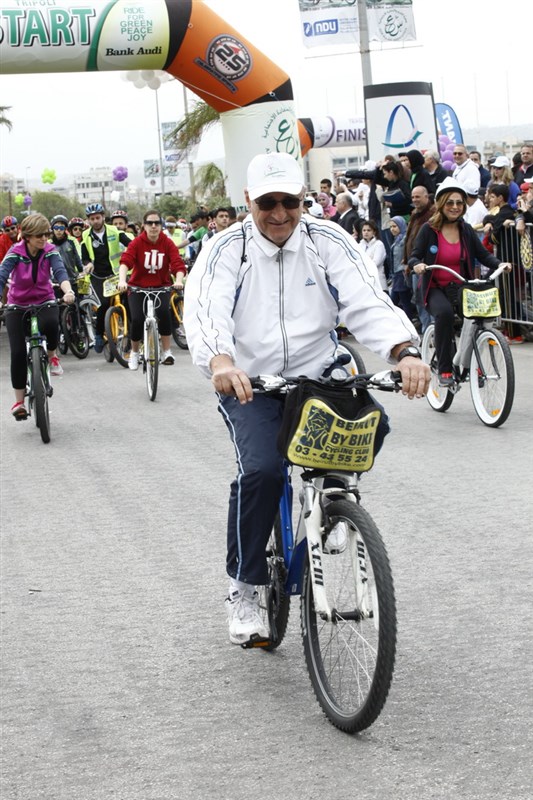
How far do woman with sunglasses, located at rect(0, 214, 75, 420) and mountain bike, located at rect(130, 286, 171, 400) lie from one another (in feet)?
5.69

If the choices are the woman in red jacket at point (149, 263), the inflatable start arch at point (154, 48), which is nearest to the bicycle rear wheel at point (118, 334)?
the woman in red jacket at point (149, 263)

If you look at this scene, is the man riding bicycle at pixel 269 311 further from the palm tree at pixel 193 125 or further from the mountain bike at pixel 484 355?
the palm tree at pixel 193 125

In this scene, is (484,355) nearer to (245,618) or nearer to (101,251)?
(245,618)

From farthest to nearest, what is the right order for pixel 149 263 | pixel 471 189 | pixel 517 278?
pixel 471 189
pixel 517 278
pixel 149 263

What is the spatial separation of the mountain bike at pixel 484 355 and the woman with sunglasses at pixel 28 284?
344 centimetres

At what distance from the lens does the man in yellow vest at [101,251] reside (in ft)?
62.8

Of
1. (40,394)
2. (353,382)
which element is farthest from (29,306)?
(353,382)

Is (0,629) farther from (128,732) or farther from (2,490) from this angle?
(2,490)

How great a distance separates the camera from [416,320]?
18.5 meters

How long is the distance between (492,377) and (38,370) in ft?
12.8

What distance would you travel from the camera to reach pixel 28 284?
452 inches

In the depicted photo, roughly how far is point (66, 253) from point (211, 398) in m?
6.85

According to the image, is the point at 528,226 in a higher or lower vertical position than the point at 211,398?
higher

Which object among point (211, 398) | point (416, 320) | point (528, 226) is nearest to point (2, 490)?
point (211, 398)
